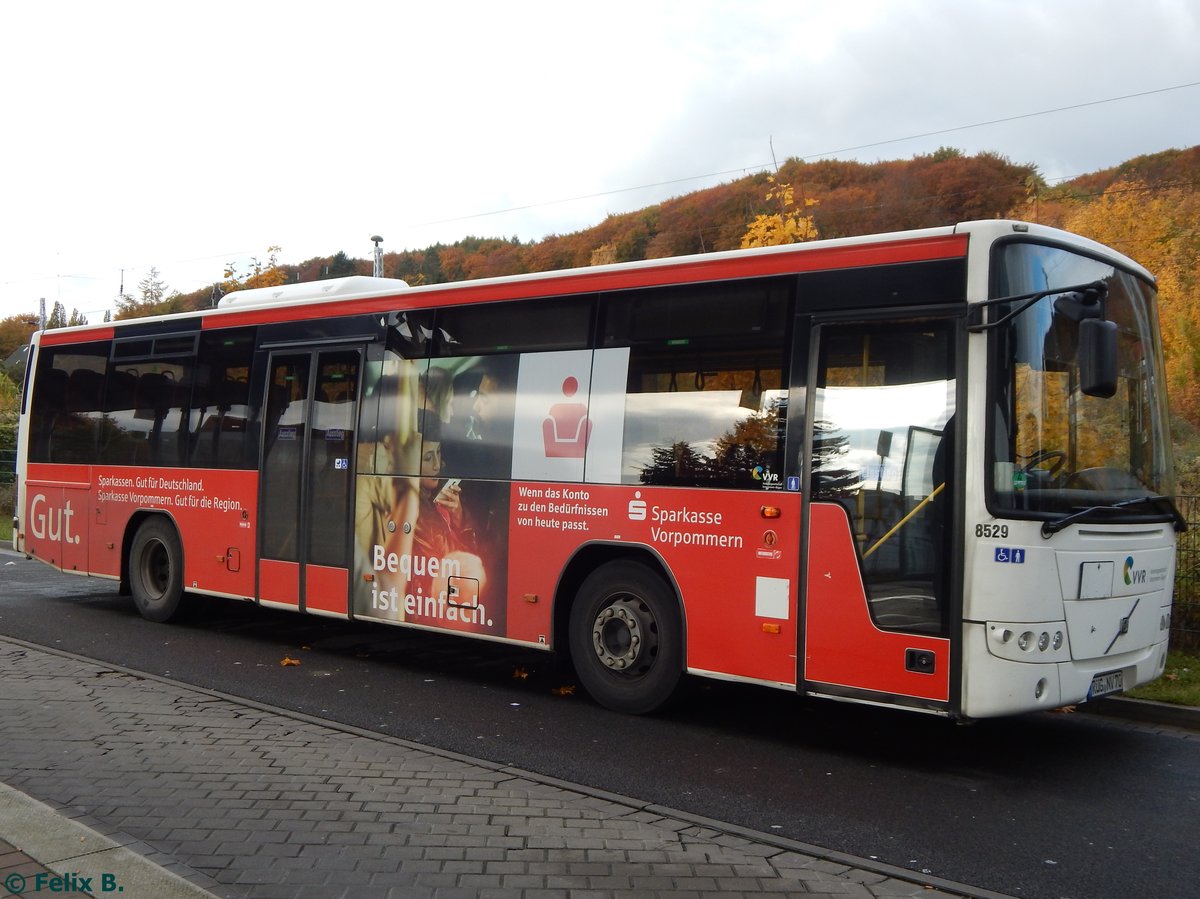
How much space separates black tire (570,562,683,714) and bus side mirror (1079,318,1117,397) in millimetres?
3036

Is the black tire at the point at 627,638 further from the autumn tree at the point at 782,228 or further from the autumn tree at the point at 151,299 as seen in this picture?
the autumn tree at the point at 151,299

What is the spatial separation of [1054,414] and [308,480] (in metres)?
6.47

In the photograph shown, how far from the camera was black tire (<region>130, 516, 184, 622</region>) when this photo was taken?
11.6 m

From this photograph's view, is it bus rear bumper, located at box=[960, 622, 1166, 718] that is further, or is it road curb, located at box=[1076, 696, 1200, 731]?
road curb, located at box=[1076, 696, 1200, 731]

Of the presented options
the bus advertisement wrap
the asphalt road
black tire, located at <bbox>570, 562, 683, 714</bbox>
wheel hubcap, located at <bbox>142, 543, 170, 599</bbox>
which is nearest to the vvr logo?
the asphalt road

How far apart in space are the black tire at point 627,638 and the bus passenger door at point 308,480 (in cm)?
268

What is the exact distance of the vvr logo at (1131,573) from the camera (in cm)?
667

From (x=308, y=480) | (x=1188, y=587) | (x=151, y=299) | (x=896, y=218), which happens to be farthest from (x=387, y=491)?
(x=151, y=299)

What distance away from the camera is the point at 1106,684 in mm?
6566

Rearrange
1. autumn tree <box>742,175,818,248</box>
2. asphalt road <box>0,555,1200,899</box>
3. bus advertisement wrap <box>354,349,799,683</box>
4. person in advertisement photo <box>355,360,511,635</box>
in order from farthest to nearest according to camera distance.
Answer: autumn tree <box>742,175,818,248</box>
person in advertisement photo <box>355,360,511,635</box>
bus advertisement wrap <box>354,349,799,683</box>
asphalt road <box>0,555,1200,899</box>

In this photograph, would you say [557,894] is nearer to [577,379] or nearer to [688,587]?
[688,587]

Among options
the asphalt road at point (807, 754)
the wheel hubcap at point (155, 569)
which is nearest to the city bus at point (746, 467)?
the asphalt road at point (807, 754)

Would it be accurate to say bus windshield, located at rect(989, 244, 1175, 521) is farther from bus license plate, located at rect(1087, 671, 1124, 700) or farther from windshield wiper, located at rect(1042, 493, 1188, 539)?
bus license plate, located at rect(1087, 671, 1124, 700)

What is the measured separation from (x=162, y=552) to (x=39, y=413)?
3.02 m
